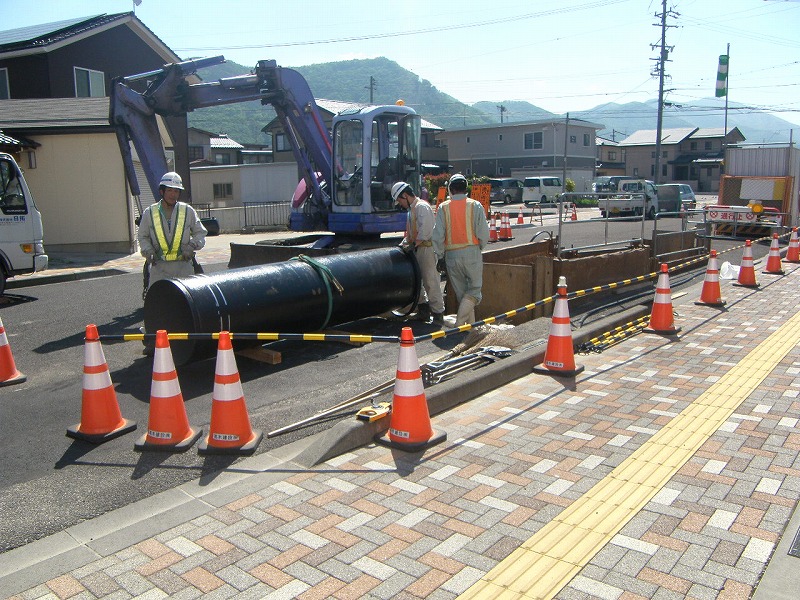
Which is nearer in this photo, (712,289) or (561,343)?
(561,343)

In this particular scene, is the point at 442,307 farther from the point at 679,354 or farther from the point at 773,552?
the point at 773,552

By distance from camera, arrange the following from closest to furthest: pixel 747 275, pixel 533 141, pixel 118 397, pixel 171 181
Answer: pixel 118 397 → pixel 171 181 → pixel 747 275 → pixel 533 141

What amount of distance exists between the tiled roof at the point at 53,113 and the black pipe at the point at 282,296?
40.9 feet

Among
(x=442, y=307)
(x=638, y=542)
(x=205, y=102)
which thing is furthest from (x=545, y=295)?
(x=205, y=102)

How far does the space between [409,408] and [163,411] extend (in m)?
1.80

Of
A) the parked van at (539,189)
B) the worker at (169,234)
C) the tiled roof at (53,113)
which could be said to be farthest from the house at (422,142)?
the worker at (169,234)

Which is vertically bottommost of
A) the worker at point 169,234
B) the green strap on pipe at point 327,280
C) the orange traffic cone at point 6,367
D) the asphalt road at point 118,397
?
the asphalt road at point 118,397

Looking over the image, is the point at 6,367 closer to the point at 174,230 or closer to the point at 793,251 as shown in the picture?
the point at 174,230

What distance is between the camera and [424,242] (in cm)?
950

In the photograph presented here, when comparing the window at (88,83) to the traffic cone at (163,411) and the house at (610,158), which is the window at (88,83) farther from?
the house at (610,158)

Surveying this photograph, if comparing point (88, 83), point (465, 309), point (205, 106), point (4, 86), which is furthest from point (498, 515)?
point (4, 86)

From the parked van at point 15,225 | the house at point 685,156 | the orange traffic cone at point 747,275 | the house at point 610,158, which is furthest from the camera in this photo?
the house at point 610,158

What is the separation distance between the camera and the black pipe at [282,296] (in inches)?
273

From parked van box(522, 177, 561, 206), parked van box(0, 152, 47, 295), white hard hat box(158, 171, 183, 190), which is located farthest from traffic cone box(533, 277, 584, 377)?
parked van box(522, 177, 561, 206)
